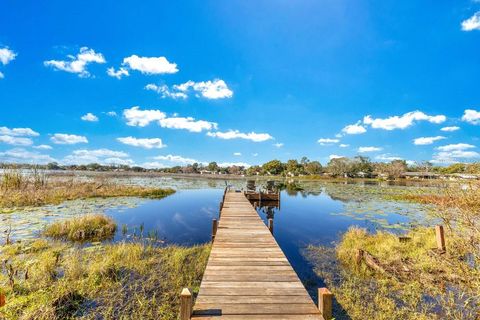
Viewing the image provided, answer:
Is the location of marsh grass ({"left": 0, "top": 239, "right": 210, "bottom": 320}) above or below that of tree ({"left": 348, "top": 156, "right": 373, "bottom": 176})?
below

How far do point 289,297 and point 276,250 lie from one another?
8.59 feet

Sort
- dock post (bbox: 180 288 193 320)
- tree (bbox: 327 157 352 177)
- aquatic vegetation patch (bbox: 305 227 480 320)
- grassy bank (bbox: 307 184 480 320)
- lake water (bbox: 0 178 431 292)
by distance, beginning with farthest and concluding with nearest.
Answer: tree (bbox: 327 157 352 177) → lake water (bbox: 0 178 431 292) → aquatic vegetation patch (bbox: 305 227 480 320) → grassy bank (bbox: 307 184 480 320) → dock post (bbox: 180 288 193 320)

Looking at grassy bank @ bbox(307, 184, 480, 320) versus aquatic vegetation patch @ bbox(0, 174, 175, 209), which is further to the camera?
aquatic vegetation patch @ bbox(0, 174, 175, 209)

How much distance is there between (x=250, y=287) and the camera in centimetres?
468

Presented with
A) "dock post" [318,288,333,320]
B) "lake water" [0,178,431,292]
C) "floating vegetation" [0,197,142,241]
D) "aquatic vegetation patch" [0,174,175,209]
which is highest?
"dock post" [318,288,333,320]

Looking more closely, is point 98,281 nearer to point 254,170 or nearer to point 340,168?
point 340,168

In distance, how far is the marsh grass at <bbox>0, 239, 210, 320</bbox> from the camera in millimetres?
5352

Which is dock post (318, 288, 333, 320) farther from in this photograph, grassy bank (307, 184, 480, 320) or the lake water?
the lake water

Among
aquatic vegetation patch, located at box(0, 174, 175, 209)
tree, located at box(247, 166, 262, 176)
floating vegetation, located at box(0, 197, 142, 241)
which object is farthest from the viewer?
tree, located at box(247, 166, 262, 176)

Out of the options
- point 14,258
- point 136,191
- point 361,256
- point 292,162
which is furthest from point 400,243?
point 292,162

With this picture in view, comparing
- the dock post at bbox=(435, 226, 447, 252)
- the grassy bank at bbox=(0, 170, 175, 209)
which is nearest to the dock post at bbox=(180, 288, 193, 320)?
the dock post at bbox=(435, 226, 447, 252)

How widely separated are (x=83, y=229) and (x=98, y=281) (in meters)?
6.52

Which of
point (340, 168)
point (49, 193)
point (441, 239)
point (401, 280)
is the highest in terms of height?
point (340, 168)

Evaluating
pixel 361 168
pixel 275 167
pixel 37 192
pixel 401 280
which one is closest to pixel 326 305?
pixel 401 280
